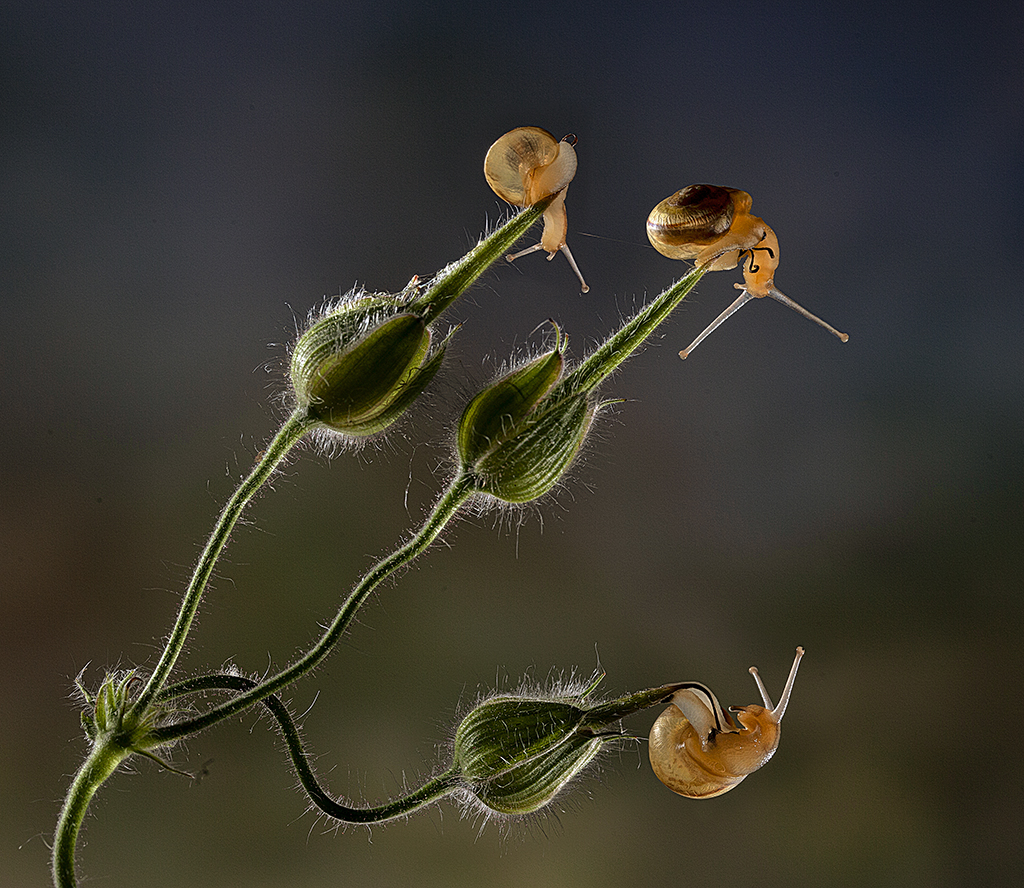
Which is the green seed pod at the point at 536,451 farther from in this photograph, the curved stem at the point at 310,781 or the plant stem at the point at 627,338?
the curved stem at the point at 310,781

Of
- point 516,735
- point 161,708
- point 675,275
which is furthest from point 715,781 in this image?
point 675,275

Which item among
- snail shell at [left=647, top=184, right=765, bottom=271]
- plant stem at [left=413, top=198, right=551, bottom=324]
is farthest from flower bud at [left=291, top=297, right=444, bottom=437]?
snail shell at [left=647, top=184, right=765, bottom=271]

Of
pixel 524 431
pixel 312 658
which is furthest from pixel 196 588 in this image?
pixel 524 431

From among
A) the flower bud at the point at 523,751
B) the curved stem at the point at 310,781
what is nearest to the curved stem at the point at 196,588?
the curved stem at the point at 310,781

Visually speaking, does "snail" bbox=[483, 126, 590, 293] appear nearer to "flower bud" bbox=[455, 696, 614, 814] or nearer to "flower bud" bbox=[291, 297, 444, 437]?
"flower bud" bbox=[291, 297, 444, 437]

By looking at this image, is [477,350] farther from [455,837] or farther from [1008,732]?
[1008,732]

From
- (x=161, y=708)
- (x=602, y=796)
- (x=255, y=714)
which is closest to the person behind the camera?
(x=161, y=708)

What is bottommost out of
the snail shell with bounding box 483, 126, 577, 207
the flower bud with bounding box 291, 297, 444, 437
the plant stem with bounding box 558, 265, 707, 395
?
the plant stem with bounding box 558, 265, 707, 395
